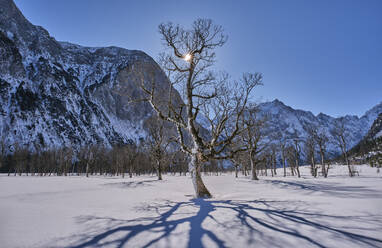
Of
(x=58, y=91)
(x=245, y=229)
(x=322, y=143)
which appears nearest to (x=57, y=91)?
(x=58, y=91)

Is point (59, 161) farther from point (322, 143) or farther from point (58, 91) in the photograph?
point (322, 143)

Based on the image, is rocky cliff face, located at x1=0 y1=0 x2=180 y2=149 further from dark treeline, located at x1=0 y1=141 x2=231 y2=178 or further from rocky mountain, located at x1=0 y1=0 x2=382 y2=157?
dark treeline, located at x1=0 y1=141 x2=231 y2=178

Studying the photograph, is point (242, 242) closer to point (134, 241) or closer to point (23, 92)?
point (134, 241)

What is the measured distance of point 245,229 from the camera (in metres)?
3.93

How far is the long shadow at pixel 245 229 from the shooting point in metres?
3.23

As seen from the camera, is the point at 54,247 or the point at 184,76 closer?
the point at 54,247

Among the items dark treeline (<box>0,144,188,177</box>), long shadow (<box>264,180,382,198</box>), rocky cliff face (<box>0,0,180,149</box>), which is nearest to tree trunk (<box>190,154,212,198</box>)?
long shadow (<box>264,180,382,198</box>)

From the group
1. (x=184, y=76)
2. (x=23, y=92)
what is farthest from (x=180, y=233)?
(x=23, y=92)

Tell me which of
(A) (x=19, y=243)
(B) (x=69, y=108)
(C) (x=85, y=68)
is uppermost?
(C) (x=85, y=68)

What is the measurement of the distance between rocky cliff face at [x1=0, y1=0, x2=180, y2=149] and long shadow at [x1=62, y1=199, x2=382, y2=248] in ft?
281

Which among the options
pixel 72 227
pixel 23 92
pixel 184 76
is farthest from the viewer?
pixel 23 92

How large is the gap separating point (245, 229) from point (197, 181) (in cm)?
612

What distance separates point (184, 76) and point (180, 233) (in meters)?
9.70

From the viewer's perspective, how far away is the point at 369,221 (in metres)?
4.21
